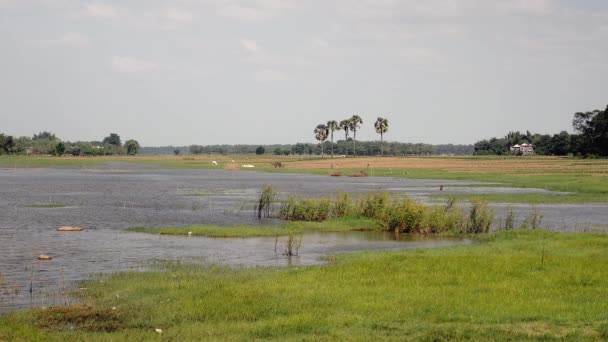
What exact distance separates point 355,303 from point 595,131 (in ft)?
531

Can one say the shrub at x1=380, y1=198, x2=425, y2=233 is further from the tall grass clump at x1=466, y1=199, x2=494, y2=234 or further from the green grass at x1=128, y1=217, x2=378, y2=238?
the tall grass clump at x1=466, y1=199, x2=494, y2=234

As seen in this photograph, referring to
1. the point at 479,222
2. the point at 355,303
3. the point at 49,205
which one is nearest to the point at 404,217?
the point at 479,222

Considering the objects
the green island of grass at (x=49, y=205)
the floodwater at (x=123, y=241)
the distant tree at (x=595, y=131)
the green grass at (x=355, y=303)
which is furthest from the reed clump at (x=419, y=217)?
the distant tree at (x=595, y=131)

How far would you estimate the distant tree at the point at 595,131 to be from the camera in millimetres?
157625

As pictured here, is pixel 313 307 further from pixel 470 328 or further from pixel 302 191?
pixel 302 191

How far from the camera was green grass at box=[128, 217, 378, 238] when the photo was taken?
4344 centimetres

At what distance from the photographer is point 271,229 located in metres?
44.8

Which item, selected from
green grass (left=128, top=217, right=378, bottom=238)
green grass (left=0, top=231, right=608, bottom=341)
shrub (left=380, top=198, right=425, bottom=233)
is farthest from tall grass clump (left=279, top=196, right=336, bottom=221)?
green grass (left=0, top=231, right=608, bottom=341)

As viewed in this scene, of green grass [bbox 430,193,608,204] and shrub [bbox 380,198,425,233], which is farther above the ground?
shrub [bbox 380,198,425,233]

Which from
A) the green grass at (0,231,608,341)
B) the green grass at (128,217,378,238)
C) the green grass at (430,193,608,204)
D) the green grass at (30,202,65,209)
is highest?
the green grass at (0,231,608,341)

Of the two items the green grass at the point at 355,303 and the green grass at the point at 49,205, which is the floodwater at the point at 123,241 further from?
the green grass at the point at 355,303

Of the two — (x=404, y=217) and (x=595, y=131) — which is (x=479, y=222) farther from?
(x=595, y=131)

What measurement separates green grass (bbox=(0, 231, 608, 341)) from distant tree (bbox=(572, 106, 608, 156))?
462 feet

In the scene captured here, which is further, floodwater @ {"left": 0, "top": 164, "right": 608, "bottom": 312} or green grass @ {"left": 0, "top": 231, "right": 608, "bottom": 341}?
floodwater @ {"left": 0, "top": 164, "right": 608, "bottom": 312}
